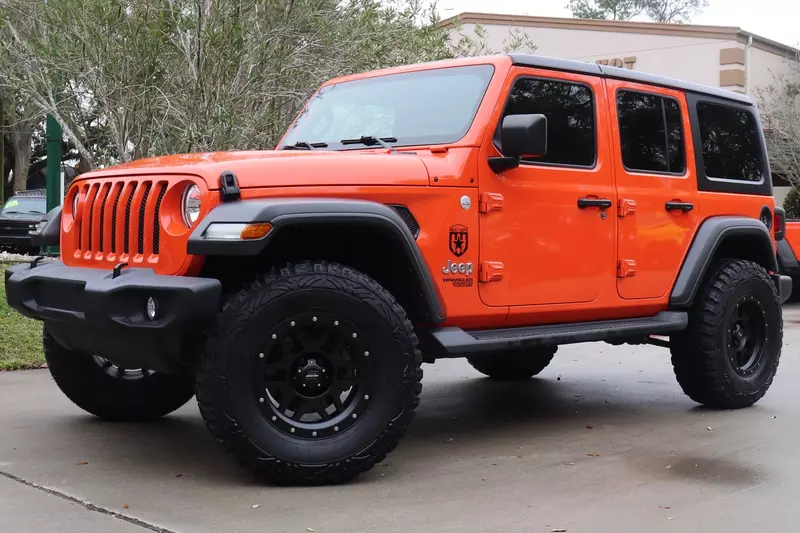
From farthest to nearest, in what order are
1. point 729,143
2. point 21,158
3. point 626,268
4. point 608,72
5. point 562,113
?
point 21,158, point 729,143, point 608,72, point 626,268, point 562,113

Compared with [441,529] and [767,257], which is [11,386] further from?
[767,257]

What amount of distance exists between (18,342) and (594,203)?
5115 mm

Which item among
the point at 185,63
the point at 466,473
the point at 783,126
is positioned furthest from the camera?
the point at 783,126

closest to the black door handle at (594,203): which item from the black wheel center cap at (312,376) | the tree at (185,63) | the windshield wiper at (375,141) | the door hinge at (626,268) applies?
the door hinge at (626,268)

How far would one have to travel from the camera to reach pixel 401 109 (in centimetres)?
590

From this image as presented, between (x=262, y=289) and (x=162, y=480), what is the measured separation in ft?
3.29

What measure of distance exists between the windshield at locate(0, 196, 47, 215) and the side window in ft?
60.5

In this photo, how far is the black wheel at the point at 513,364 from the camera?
7.84m

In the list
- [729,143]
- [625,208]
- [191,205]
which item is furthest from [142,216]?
[729,143]

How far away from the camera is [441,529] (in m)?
4.06

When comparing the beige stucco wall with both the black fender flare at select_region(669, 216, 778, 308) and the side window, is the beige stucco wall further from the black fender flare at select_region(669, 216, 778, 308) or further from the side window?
the side window

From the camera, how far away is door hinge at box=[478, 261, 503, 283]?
17.6 feet

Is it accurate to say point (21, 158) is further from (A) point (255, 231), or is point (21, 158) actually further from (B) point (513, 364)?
(A) point (255, 231)

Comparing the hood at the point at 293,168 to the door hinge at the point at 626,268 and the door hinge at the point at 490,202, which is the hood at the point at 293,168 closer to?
the door hinge at the point at 490,202
